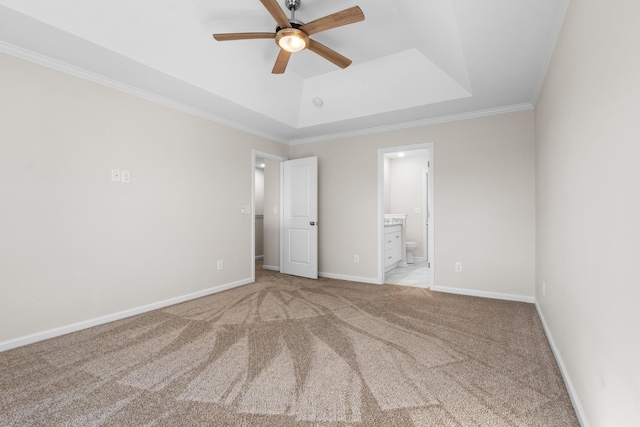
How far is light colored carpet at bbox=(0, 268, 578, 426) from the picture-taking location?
158 cm

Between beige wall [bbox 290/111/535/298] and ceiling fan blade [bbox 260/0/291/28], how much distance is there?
265cm

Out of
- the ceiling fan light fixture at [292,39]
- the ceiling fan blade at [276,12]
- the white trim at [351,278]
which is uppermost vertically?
the ceiling fan blade at [276,12]

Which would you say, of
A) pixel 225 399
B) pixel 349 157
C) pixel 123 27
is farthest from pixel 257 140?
pixel 225 399

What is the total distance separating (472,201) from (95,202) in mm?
4281

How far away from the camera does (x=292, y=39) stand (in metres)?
2.38

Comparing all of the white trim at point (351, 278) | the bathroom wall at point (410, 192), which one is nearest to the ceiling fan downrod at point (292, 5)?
the white trim at point (351, 278)

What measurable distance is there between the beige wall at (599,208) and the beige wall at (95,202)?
3.66 m

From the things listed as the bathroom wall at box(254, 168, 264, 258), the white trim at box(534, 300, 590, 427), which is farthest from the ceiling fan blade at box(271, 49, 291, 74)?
the bathroom wall at box(254, 168, 264, 258)

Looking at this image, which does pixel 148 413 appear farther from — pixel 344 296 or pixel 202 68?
pixel 202 68

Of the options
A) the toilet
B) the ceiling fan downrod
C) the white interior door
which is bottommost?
the toilet

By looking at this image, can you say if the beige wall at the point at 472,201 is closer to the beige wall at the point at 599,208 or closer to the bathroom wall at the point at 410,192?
the beige wall at the point at 599,208

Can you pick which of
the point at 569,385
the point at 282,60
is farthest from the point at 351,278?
the point at 282,60

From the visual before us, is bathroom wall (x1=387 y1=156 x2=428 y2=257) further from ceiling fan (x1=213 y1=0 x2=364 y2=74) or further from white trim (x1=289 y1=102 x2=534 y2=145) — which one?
ceiling fan (x1=213 y1=0 x2=364 y2=74)

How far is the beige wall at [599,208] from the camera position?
3.34 ft
